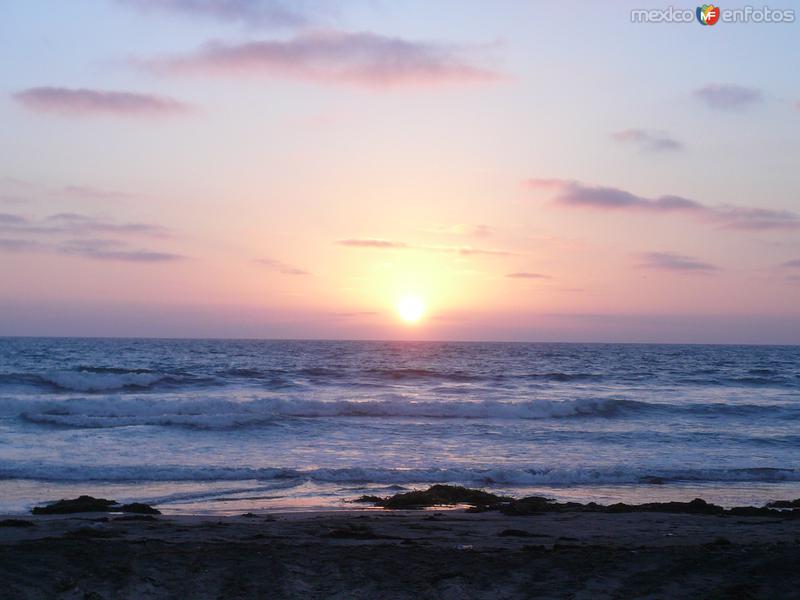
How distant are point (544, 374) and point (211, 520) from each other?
1708 inches

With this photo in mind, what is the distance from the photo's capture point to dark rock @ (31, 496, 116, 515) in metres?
12.1

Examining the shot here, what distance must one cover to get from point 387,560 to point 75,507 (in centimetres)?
663

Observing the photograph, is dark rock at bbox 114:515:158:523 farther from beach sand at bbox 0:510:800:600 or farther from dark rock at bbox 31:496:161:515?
dark rock at bbox 31:496:161:515

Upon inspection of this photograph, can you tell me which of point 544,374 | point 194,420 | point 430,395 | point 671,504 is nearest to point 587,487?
point 671,504

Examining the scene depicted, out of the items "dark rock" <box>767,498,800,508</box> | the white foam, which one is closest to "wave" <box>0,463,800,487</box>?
"dark rock" <box>767,498,800,508</box>

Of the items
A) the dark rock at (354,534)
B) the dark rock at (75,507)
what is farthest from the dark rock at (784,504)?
the dark rock at (75,507)

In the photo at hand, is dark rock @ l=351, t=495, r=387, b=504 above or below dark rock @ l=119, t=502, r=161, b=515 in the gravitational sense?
below

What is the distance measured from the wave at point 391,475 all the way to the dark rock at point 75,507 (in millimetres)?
3643

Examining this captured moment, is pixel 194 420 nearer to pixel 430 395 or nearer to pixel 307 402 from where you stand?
pixel 307 402

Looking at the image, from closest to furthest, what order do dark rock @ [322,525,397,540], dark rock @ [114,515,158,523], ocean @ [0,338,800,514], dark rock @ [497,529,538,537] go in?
dark rock @ [322,525,397,540] < dark rock @ [497,529,538,537] < dark rock @ [114,515,158,523] < ocean @ [0,338,800,514]

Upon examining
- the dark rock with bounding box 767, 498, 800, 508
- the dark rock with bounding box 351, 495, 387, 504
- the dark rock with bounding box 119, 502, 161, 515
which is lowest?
the dark rock with bounding box 351, 495, 387, 504

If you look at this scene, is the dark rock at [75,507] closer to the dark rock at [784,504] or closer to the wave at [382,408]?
the dark rock at [784,504]

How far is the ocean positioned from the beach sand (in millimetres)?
3339

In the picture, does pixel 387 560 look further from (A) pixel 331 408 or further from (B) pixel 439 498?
(A) pixel 331 408
